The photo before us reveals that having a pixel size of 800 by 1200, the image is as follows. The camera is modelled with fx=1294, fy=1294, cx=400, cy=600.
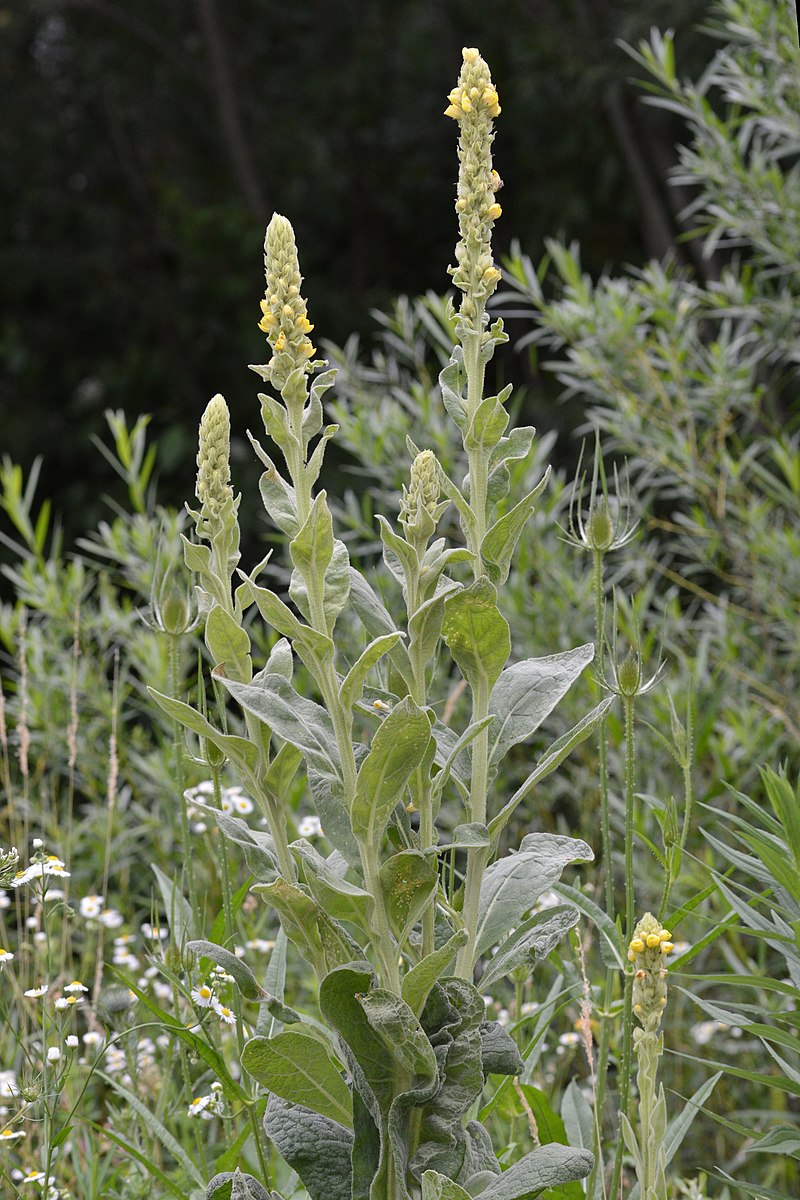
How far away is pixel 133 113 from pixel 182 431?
2.68 m

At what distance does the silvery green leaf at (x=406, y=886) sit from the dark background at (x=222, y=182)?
5833 mm

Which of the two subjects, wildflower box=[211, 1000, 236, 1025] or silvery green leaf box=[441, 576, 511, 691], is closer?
silvery green leaf box=[441, 576, 511, 691]

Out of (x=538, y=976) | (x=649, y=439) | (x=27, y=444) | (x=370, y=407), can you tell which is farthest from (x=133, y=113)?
(x=538, y=976)

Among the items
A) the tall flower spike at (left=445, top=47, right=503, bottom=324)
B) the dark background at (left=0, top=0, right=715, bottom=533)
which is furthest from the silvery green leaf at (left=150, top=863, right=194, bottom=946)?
the dark background at (left=0, top=0, right=715, bottom=533)

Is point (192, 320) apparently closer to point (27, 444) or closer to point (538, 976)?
point (27, 444)

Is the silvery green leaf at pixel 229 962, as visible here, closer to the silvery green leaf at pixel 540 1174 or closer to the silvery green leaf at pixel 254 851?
the silvery green leaf at pixel 254 851

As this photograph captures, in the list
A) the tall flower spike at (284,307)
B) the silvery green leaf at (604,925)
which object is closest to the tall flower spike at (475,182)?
the tall flower spike at (284,307)

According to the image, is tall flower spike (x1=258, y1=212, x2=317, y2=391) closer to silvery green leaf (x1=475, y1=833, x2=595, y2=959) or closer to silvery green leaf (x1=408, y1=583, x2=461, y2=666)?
silvery green leaf (x1=408, y1=583, x2=461, y2=666)

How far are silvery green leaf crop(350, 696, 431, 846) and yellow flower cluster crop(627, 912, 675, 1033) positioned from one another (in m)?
0.18

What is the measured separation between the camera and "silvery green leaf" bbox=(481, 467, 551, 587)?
93 cm

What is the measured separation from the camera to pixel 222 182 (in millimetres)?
8055

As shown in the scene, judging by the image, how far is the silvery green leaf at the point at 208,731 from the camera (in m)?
0.88

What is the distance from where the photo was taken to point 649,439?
107 inches

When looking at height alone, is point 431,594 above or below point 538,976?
above
